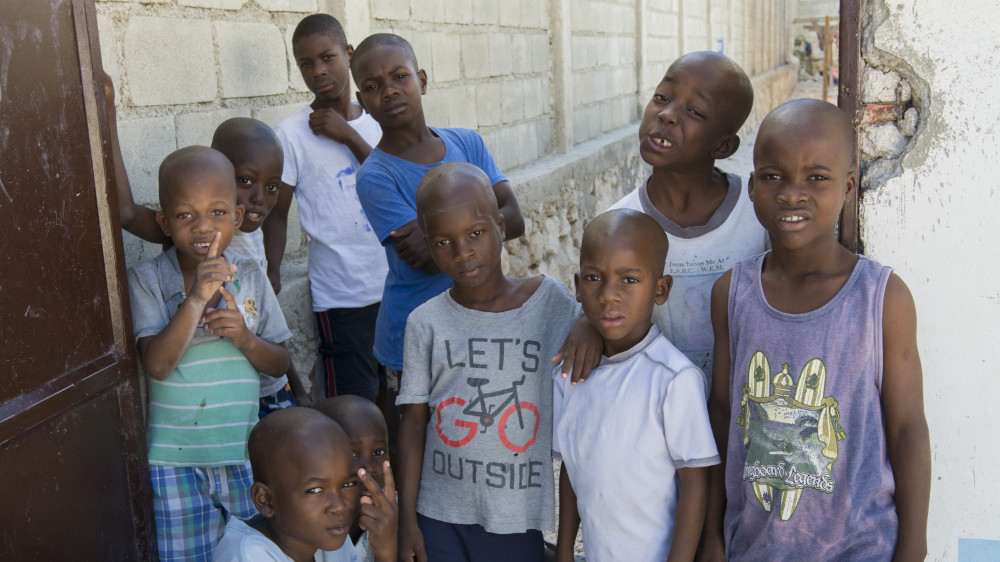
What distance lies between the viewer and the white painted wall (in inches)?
72.3

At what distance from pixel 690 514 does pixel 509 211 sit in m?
1.12

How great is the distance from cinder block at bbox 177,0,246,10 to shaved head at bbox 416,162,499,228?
131 centimetres

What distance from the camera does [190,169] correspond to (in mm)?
2010

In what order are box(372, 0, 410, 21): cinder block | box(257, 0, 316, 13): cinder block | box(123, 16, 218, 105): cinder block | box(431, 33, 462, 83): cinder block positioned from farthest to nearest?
box(431, 33, 462, 83): cinder block → box(372, 0, 410, 21): cinder block → box(257, 0, 316, 13): cinder block → box(123, 16, 218, 105): cinder block

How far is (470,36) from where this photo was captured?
16.9ft

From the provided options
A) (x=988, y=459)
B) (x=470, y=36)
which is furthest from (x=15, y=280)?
(x=470, y=36)

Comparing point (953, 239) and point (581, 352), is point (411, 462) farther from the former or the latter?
point (953, 239)

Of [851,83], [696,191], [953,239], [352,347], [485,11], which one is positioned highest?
[485,11]

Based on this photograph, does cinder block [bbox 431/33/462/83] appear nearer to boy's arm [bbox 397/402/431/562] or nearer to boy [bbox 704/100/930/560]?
boy's arm [bbox 397/402/431/562]

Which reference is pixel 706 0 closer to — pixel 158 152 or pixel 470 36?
pixel 470 36

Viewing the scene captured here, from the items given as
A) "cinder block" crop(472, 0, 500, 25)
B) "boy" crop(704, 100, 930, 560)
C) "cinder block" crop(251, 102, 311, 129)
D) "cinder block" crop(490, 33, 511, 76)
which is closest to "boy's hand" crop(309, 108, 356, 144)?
"cinder block" crop(251, 102, 311, 129)

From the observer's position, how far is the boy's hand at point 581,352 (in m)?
1.82

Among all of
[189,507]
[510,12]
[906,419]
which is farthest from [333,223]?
[510,12]

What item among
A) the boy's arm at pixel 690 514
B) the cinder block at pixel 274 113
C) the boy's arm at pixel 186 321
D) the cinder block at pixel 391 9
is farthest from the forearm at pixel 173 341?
the cinder block at pixel 391 9
